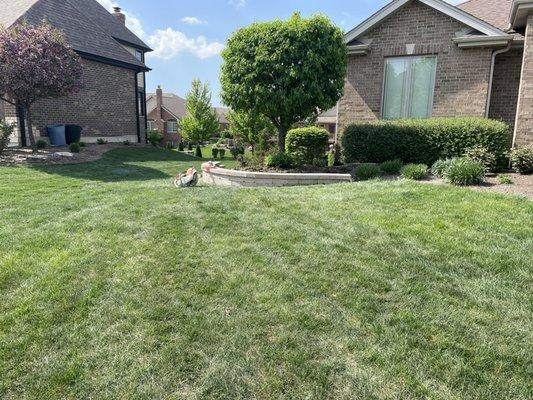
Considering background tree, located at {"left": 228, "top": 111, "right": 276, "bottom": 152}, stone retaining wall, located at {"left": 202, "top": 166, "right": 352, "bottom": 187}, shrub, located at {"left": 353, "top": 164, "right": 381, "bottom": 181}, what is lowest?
stone retaining wall, located at {"left": 202, "top": 166, "right": 352, "bottom": 187}

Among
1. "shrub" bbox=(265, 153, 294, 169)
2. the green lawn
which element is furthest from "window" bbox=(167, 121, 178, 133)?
the green lawn

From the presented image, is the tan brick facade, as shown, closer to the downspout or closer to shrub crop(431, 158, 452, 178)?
shrub crop(431, 158, 452, 178)

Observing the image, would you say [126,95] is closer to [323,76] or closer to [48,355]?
[323,76]

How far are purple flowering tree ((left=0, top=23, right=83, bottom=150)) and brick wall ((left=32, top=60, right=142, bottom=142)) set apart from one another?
15.9ft

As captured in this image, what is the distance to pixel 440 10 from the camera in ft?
36.3

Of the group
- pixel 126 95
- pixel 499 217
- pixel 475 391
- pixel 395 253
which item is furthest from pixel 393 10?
pixel 126 95

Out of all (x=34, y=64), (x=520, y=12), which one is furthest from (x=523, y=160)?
(x=34, y=64)

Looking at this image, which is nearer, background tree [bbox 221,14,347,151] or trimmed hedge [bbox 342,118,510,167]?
trimmed hedge [bbox 342,118,510,167]

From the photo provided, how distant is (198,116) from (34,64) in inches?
738

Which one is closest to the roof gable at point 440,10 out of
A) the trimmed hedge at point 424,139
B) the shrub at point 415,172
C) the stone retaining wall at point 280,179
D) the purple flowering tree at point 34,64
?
the trimmed hedge at point 424,139

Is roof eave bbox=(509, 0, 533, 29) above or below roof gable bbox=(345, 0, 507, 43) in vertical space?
below

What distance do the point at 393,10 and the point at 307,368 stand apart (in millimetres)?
11704

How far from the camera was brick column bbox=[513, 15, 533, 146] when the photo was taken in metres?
8.84

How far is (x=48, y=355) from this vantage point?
9.40 feet
